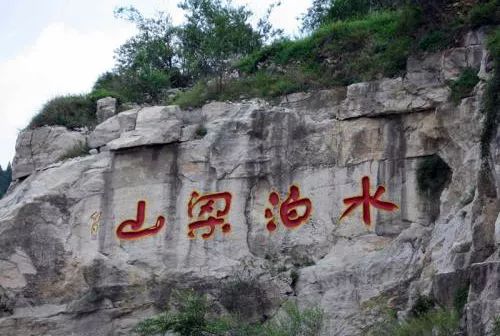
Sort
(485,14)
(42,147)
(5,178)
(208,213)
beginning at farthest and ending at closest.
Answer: (5,178), (42,147), (208,213), (485,14)

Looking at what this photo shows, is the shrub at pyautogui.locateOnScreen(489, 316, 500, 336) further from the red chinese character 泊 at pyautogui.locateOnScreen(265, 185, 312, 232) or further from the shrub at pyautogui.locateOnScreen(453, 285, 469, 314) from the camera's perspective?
the red chinese character 泊 at pyautogui.locateOnScreen(265, 185, 312, 232)

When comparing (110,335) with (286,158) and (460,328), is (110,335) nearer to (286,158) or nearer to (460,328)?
(286,158)

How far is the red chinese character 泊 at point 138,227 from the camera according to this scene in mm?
19234

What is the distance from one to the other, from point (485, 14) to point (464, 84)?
1.10 m

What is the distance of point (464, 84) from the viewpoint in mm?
18188

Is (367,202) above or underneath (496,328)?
above

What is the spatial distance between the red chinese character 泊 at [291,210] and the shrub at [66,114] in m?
4.14

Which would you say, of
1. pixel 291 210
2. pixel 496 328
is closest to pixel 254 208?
pixel 291 210

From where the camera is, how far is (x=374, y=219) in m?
18.2

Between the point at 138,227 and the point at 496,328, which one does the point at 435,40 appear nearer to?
the point at 138,227

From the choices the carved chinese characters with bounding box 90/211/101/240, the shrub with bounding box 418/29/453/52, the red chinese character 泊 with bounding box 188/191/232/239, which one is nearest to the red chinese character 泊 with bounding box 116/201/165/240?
the carved chinese characters with bounding box 90/211/101/240

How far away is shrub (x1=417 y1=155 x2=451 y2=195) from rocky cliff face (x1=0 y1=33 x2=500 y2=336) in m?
0.02

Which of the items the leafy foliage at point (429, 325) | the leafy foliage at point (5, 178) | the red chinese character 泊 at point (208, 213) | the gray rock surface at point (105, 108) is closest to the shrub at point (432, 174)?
the leafy foliage at point (429, 325)

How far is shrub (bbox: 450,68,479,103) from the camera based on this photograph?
18.1 m
